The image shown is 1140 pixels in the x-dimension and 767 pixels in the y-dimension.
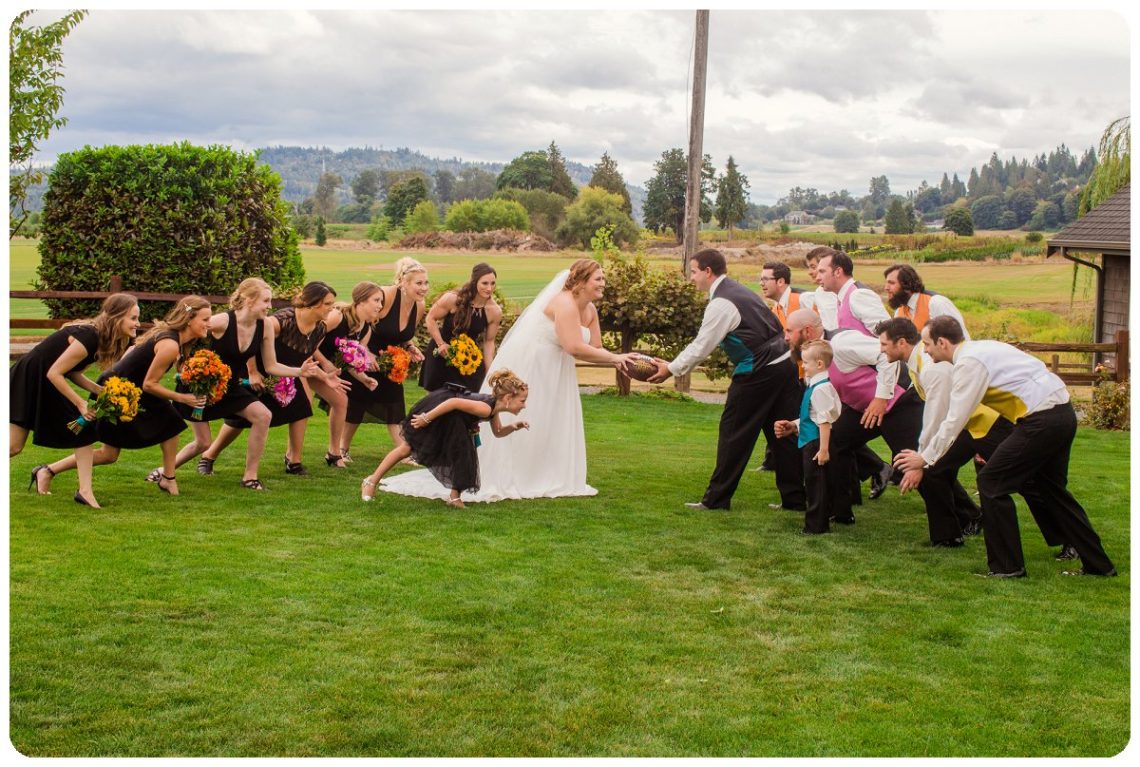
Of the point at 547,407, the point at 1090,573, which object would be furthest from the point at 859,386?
the point at 547,407

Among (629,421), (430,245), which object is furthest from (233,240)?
(430,245)

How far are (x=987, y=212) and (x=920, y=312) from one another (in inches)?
1697

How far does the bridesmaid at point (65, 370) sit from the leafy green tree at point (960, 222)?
41.4 meters

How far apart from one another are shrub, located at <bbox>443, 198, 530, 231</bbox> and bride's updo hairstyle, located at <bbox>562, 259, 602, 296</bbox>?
4115 cm

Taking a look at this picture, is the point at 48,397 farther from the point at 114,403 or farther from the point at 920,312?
the point at 920,312

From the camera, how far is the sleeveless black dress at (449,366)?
11039 mm

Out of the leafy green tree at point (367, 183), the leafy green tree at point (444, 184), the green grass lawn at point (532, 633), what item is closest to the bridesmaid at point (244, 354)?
the green grass lawn at point (532, 633)

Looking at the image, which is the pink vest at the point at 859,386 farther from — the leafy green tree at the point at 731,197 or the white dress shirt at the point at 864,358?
the leafy green tree at the point at 731,197

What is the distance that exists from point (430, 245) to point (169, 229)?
32.7m

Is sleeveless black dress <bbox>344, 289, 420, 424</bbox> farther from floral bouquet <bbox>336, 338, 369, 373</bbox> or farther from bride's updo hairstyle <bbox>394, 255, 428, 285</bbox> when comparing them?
floral bouquet <bbox>336, 338, 369, 373</bbox>

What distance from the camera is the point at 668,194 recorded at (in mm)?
37656

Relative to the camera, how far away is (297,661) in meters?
5.64

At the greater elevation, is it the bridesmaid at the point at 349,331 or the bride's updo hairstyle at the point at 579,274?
the bride's updo hairstyle at the point at 579,274

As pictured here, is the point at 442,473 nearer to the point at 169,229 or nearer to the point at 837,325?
the point at 837,325
